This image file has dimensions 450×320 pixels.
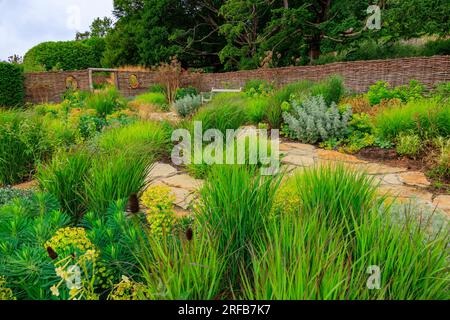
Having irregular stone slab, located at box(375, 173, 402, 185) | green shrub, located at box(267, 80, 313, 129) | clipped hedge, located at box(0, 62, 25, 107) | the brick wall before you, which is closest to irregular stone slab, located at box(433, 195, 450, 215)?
irregular stone slab, located at box(375, 173, 402, 185)

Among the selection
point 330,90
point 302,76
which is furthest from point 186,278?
point 302,76

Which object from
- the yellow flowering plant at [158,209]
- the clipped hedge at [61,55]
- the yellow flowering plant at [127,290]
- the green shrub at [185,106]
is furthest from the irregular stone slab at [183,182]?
the clipped hedge at [61,55]

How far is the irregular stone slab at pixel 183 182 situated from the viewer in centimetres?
346

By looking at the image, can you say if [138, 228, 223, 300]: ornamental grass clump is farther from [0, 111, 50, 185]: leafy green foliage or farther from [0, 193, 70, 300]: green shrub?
[0, 111, 50, 185]: leafy green foliage

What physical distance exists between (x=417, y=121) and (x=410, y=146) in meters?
0.49

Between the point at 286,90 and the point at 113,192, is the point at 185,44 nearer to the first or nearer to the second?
the point at 286,90

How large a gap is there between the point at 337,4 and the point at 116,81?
10995mm

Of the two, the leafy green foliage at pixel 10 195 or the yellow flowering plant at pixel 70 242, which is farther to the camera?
the leafy green foliage at pixel 10 195

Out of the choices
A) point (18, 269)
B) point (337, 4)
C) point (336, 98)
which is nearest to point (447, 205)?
point (18, 269)

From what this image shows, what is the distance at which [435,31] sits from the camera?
11.5 meters

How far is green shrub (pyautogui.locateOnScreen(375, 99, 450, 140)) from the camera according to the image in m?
4.46

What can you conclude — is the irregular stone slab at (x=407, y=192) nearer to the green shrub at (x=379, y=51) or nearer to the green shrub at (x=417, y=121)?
the green shrub at (x=417, y=121)

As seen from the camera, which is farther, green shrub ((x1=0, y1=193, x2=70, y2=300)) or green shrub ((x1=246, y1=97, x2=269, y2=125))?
green shrub ((x1=246, y1=97, x2=269, y2=125))

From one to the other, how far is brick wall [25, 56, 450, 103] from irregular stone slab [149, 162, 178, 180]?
684 cm
